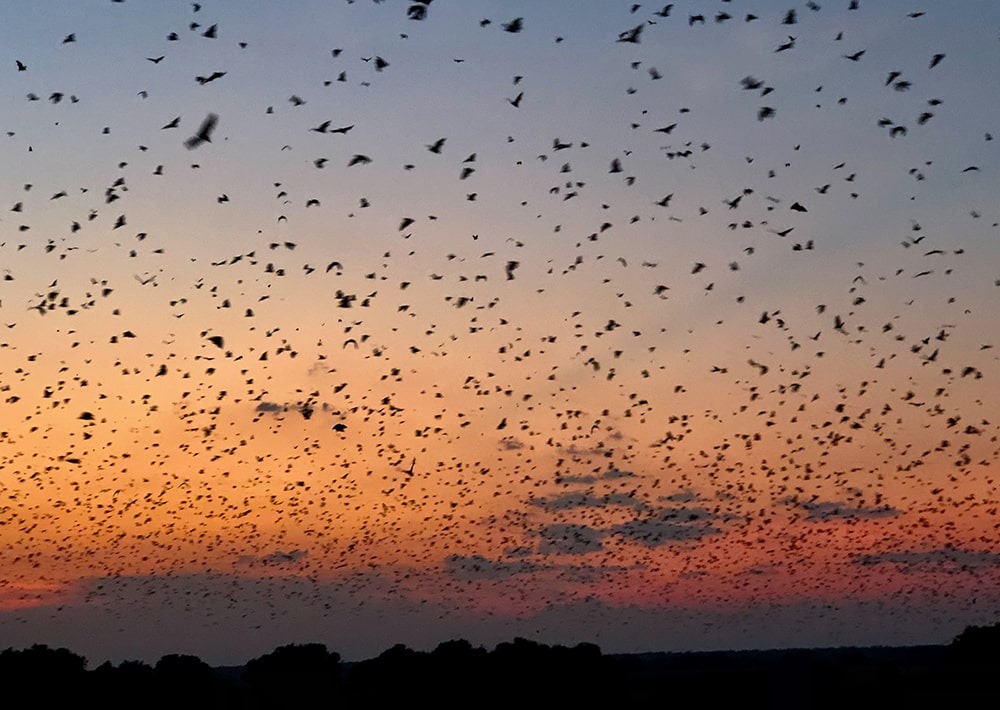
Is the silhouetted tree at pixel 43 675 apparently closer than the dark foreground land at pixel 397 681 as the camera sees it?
No

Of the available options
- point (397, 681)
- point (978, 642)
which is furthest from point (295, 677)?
point (978, 642)

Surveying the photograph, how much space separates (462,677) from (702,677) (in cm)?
8352

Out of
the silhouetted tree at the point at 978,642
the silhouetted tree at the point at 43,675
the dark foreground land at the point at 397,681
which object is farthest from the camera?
the silhouetted tree at the point at 978,642

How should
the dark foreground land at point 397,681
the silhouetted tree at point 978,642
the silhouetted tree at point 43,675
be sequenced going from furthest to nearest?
the silhouetted tree at point 978,642 < the silhouetted tree at point 43,675 < the dark foreground land at point 397,681

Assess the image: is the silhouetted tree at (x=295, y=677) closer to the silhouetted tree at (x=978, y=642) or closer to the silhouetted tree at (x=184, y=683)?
the silhouetted tree at (x=184, y=683)

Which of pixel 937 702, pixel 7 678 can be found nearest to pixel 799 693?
pixel 937 702

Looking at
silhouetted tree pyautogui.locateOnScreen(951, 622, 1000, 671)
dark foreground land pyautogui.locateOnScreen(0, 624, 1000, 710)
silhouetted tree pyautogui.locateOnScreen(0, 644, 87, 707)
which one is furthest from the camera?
silhouetted tree pyautogui.locateOnScreen(951, 622, 1000, 671)

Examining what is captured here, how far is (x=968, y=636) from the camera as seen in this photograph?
4513 inches

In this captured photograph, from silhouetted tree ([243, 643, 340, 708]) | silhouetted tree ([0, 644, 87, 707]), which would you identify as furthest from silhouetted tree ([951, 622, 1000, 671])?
silhouetted tree ([0, 644, 87, 707])

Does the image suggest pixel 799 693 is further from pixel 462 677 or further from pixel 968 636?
pixel 968 636

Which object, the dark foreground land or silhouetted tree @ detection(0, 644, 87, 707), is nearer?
the dark foreground land

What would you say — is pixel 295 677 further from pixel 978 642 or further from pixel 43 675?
pixel 978 642

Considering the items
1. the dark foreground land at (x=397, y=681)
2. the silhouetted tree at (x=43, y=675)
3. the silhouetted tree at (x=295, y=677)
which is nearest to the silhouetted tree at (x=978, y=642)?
the dark foreground land at (x=397, y=681)

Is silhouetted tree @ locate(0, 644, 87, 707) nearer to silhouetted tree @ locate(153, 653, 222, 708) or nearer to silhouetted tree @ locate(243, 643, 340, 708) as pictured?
silhouetted tree @ locate(153, 653, 222, 708)
